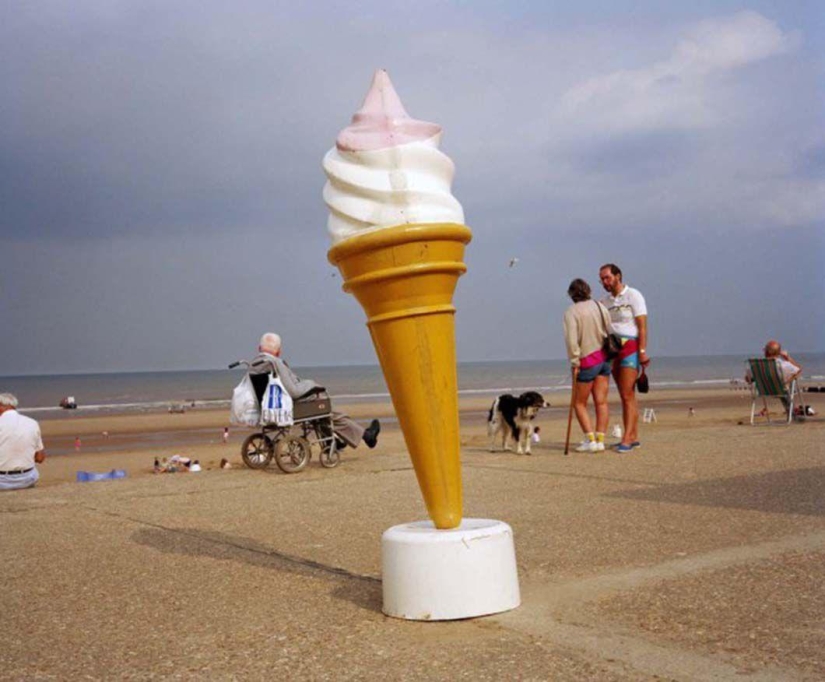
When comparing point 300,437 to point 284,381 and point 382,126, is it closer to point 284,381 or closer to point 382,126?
point 284,381

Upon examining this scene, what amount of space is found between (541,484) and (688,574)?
3643 millimetres

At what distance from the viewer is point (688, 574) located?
14.1 ft

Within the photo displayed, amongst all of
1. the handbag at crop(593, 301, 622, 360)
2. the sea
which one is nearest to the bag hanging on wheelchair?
the handbag at crop(593, 301, 622, 360)

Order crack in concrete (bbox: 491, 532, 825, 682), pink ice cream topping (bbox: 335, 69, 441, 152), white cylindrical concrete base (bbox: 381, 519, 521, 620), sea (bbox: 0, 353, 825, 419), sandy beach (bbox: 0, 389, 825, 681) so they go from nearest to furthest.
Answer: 1. crack in concrete (bbox: 491, 532, 825, 682)
2. sandy beach (bbox: 0, 389, 825, 681)
3. white cylindrical concrete base (bbox: 381, 519, 521, 620)
4. pink ice cream topping (bbox: 335, 69, 441, 152)
5. sea (bbox: 0, 353, 825, 419)

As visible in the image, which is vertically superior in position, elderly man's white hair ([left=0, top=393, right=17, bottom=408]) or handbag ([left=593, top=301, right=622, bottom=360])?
handbag ([left=593, top=301, right=622, bottom=360])

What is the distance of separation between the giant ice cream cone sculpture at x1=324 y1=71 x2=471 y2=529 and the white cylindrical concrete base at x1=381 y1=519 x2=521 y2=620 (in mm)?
243

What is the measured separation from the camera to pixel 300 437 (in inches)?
420

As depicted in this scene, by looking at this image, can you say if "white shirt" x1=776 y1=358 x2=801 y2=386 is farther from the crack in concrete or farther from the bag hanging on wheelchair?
the crack in concrete

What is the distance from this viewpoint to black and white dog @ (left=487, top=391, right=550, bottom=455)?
448 inches

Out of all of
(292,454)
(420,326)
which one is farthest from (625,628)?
(292,454)

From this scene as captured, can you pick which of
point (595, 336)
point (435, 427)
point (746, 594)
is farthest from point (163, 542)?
point (595, 336)

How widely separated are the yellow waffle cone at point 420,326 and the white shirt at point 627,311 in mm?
6813

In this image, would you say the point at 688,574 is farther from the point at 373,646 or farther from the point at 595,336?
the point at 595,336

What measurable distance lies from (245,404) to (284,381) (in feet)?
1.61
